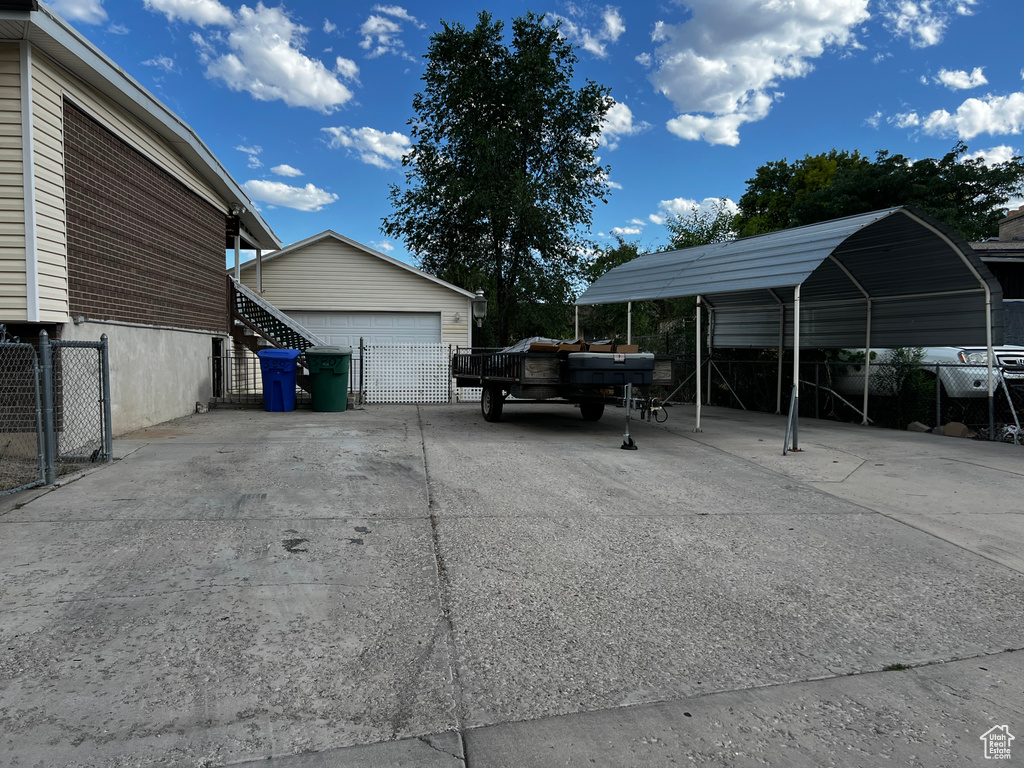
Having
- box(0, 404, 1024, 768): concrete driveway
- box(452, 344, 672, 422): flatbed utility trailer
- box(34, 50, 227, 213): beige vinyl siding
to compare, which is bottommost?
box(0, 404, 1024, 768): concrete driveway

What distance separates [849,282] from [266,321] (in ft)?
43.5

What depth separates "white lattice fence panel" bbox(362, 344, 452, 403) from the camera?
56.3 ft

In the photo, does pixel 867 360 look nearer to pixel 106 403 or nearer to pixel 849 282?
pixel 849 282

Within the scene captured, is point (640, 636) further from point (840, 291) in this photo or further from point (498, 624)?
point (840, 291)

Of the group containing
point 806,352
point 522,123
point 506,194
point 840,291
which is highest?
point 522,123

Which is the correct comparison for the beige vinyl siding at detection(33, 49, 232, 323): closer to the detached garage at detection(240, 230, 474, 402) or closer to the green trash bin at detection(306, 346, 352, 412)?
the green trash bin at detection(306, 346, 352, 412)

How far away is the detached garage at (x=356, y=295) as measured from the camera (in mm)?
19688

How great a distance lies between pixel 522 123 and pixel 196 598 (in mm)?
23789

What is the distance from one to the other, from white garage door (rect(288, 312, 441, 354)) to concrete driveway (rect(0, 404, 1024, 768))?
42.7 ft

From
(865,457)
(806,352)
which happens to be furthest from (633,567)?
(806,352)

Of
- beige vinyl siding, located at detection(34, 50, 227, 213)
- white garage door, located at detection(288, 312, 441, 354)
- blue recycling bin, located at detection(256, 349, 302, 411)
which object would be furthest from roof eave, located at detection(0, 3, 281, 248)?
white garage door, located at detection(288, 312, 441, 354)

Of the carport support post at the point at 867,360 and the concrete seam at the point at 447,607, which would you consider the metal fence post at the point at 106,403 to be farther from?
the carport support post at the point at 867,360

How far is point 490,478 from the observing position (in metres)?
7.19

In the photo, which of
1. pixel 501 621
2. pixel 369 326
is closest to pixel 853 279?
pixel 501 621
